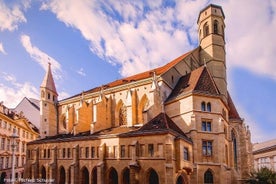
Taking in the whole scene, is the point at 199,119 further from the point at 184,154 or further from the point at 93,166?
the point at 93,166

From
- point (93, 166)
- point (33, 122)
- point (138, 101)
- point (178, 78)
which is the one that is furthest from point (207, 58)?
point (33, 122)

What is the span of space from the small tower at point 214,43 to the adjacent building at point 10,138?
2829 centimetres

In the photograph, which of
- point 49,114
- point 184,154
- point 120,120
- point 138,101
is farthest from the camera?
point 49,114

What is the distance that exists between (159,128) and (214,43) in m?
18.1

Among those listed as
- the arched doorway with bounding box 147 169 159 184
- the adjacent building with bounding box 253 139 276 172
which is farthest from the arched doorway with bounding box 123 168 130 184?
the adjacent building with bounding box 253 139 276 172

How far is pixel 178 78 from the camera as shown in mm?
40500

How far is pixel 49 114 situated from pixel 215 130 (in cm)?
2751

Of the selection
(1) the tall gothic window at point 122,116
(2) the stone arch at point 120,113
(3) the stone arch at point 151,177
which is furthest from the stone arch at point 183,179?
(2) the stone arch at point 120,113

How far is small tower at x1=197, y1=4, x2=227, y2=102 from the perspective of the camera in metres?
42.7

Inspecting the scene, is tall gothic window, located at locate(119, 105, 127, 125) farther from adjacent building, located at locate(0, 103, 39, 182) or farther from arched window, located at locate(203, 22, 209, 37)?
arched window, located at locate(203, 22, 209, 37)

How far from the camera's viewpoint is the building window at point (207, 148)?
33281 mm

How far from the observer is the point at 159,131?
2998cm

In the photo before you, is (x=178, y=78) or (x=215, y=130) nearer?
(x=215, y=130)

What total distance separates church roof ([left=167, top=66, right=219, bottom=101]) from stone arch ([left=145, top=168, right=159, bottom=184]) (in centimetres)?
964
